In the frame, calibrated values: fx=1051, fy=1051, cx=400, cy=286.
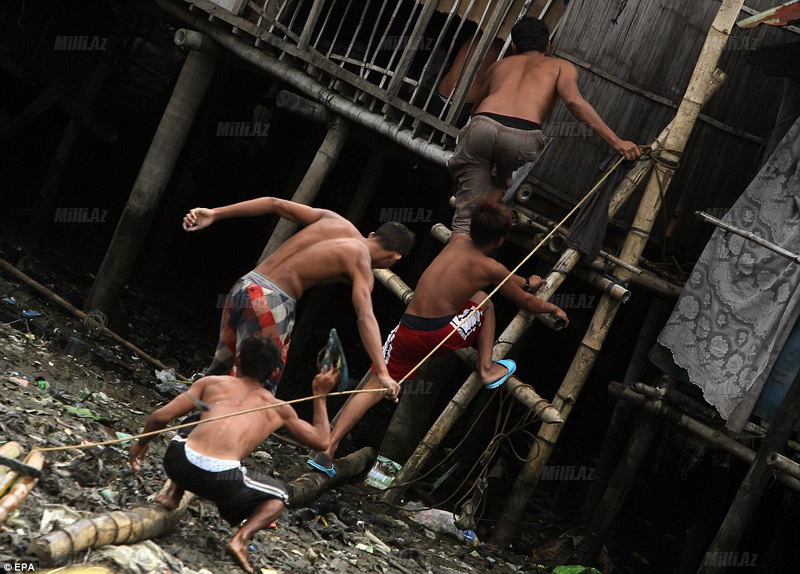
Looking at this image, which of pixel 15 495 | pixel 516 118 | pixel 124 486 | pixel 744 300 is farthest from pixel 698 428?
pixel 15 495

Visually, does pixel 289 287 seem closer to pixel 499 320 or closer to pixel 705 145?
pixel 705 145

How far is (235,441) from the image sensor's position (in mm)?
5043

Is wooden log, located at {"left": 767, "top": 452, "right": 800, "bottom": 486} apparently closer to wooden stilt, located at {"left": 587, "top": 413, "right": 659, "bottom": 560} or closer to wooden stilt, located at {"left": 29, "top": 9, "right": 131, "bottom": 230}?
wooden stilt, located at {"left": 587, "top": 413, "right": 659, "bottom": 560}

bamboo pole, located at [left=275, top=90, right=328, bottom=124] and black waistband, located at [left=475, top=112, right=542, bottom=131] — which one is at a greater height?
black waistband, located at [left=475, top=112, right=542, bottom=131]

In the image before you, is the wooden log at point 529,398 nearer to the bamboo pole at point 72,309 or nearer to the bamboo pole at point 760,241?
the bamboo pole at point 760,241

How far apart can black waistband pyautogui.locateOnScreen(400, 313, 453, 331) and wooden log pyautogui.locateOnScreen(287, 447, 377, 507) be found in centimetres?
113

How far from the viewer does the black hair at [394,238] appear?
19.7 ft

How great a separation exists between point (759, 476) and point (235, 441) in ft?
12.0

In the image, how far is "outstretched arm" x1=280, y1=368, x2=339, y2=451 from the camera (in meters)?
5.24

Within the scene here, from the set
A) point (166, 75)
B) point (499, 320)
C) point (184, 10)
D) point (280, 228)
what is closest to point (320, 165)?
point (280, 228)

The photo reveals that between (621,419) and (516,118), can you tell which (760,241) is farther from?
(621,419)

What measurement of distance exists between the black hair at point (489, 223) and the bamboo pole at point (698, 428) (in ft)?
6.36

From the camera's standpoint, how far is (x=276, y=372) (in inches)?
225

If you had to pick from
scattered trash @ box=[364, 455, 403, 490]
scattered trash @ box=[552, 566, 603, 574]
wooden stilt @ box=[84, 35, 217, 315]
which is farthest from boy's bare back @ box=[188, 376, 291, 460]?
wooden stilt @ box=[84, 35, 217, 315]
